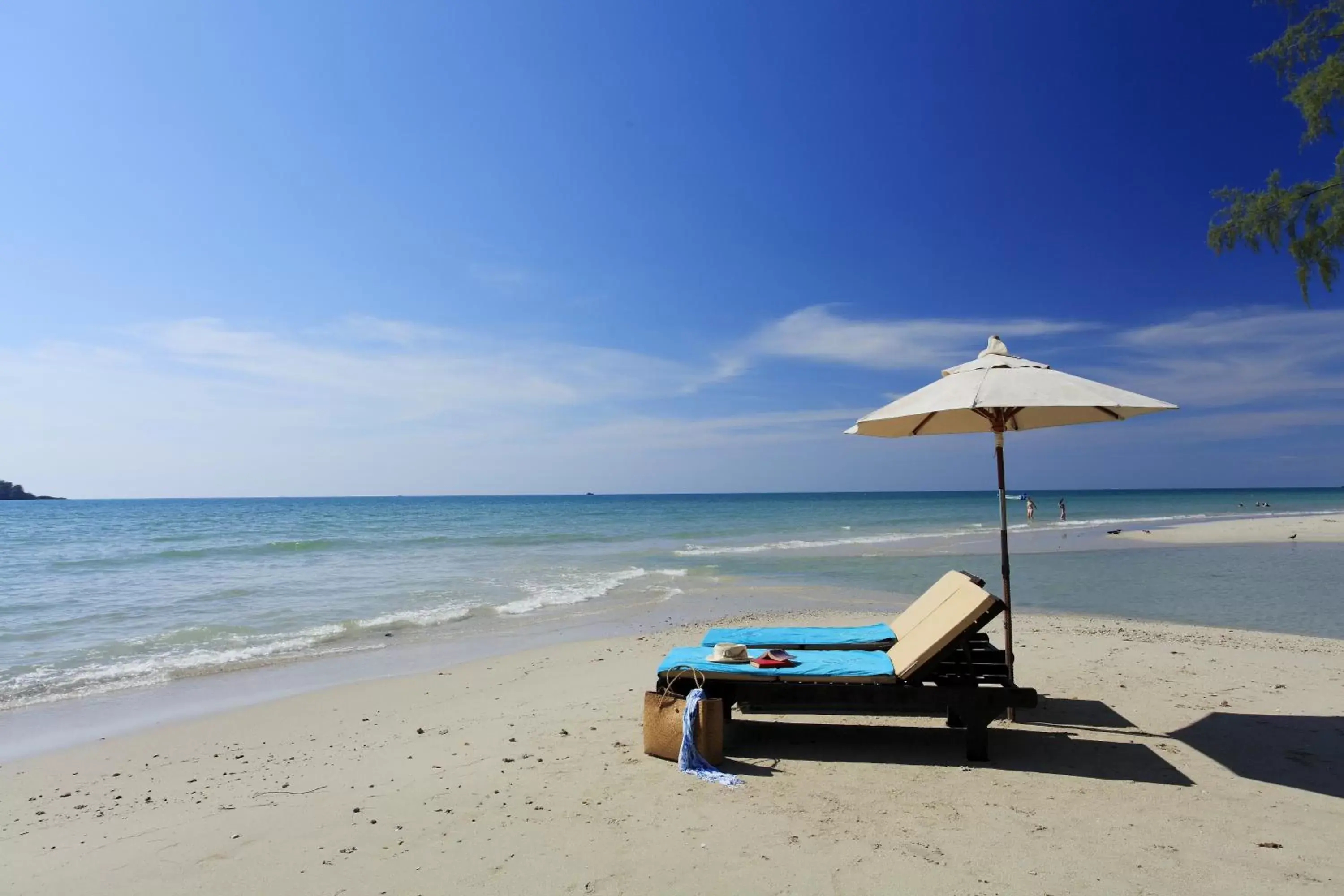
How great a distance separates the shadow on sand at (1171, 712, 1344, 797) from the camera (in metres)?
4.50

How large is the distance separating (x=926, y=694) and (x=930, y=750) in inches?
23.4

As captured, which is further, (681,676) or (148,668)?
(148,668)

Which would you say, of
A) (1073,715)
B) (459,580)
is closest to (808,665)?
(1073,715)

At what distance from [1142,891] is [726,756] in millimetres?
2562

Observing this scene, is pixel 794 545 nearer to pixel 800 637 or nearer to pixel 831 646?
pixel 800 637

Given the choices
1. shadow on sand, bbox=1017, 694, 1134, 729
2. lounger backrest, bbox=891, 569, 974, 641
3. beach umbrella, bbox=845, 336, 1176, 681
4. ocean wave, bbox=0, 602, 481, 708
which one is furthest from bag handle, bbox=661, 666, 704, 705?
ocean wave, bbox=0, 602, 481, 708

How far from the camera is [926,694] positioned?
4.89 metres

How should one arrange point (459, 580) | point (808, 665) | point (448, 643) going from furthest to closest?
point (459, 580), point (448, 643), point (808, 665)

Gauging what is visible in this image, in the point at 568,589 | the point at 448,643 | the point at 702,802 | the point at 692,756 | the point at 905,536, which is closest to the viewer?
the point at 702,802

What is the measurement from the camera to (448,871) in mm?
3512

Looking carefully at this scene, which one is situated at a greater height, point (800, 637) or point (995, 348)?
point (995, 348)

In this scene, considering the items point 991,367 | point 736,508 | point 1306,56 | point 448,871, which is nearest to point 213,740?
point 448,871

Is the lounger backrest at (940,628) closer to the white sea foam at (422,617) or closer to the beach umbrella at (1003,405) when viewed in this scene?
the beach umbrella at (1003,405)

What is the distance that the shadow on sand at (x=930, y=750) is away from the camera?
474cm
